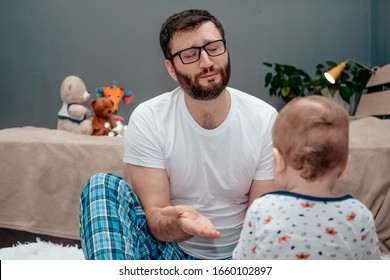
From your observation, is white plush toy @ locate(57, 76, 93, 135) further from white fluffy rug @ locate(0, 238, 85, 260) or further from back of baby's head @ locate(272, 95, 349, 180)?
back of baby's head @ locate(272, 95, 349, 180)

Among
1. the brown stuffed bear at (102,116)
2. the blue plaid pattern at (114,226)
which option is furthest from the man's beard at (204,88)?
the brown stuffed bear at (102,116)

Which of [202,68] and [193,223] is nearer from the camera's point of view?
[193,223]

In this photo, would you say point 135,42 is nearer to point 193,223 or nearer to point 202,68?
point 202,68

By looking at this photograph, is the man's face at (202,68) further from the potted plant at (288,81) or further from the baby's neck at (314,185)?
the potted plant at (288,81)

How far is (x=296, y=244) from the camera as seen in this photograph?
25.8 inches

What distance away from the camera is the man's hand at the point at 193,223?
27.1 inches

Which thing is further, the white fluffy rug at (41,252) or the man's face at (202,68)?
the white fluffy rug at (41,252)

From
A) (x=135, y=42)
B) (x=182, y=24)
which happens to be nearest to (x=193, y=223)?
(x=182, y=24)

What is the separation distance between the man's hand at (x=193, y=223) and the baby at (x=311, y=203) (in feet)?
0.18

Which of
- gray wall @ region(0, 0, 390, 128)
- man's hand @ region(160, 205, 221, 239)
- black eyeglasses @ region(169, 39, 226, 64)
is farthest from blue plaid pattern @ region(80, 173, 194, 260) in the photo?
gray wall @ region(0, 0, 390, 128)

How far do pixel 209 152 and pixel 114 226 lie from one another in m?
0.26

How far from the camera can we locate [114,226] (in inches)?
35.8

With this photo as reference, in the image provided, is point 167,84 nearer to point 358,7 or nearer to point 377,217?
point 358,7
